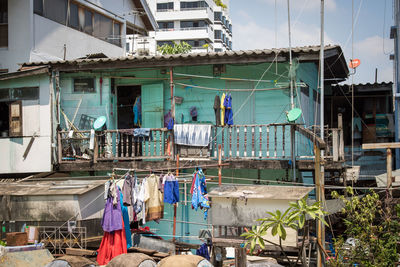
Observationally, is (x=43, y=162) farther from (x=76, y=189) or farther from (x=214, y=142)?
(x=214, y=142)

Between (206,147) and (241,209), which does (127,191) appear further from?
(241,209)

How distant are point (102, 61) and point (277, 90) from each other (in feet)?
17.9

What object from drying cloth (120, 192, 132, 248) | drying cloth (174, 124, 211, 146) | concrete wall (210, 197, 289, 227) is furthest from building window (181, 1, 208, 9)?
concrete wall (210, 197, 289, 227)

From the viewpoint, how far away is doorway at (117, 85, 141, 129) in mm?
17344

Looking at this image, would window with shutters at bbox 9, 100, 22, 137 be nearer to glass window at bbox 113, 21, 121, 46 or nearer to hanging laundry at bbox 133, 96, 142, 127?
hanging laundry at bbox 133, 96, 142, 127

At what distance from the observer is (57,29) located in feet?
62.4

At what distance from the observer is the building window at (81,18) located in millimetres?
18641

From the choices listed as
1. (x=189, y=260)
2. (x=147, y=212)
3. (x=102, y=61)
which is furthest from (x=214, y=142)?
(x=189, y=260)

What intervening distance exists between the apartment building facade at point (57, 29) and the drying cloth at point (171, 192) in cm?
904

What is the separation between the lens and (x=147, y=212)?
12.4 meters

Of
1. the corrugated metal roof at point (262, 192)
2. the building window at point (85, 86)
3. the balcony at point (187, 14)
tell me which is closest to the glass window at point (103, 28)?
the building window at point (85, 86)

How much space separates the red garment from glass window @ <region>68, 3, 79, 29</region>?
11.2 metres

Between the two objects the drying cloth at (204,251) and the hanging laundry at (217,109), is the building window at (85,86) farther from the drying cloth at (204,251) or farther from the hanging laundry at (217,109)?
the drying cloth at (204,251)

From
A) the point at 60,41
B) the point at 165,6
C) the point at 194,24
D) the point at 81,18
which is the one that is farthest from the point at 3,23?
the point at 165,6
